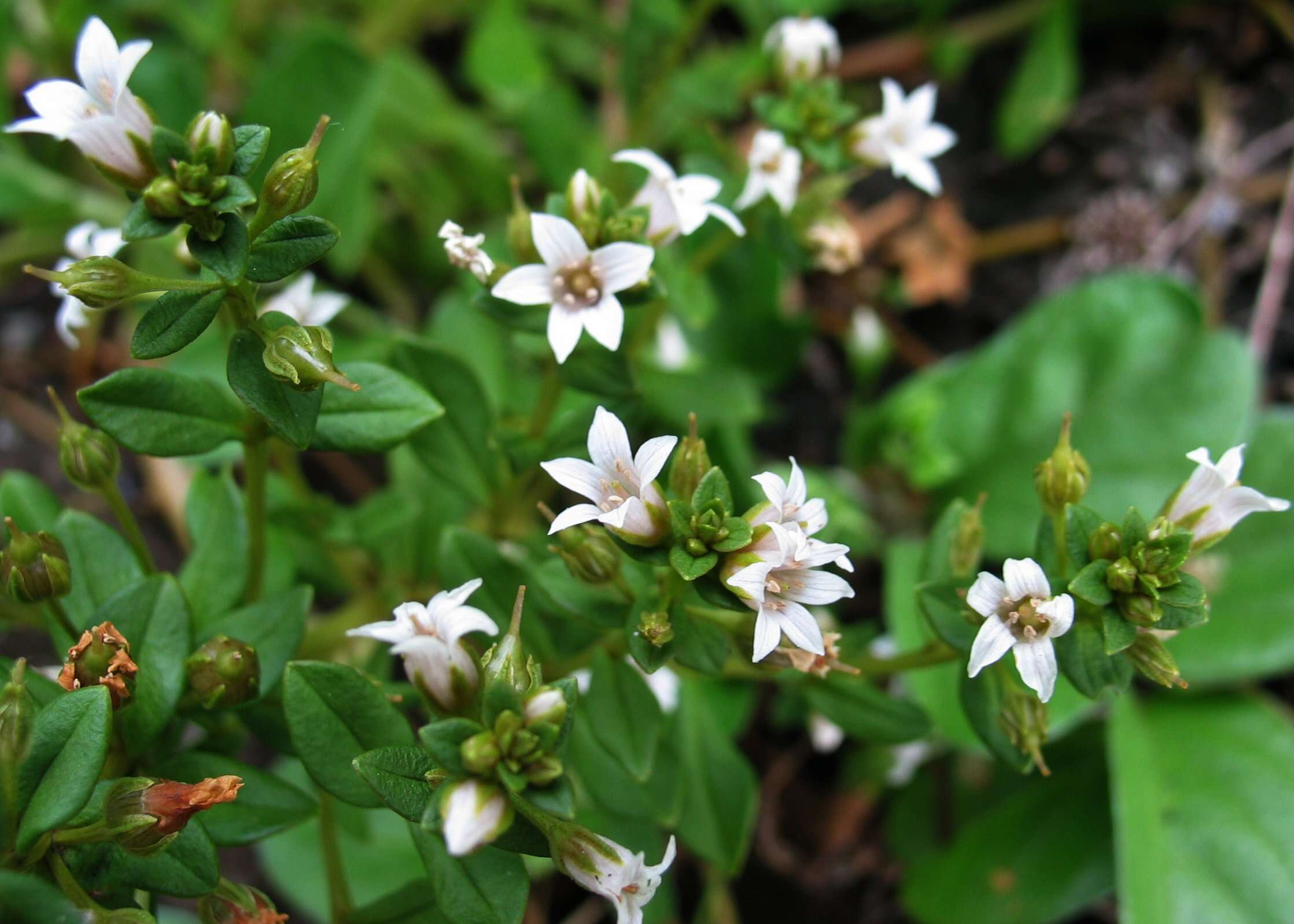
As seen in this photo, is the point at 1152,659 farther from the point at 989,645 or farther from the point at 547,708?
the point at 547,708

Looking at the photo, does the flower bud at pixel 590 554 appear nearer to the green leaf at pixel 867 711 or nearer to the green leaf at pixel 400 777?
the green leaf at pixel 400 777

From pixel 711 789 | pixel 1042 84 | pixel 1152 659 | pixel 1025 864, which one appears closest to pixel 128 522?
pixel 711 789

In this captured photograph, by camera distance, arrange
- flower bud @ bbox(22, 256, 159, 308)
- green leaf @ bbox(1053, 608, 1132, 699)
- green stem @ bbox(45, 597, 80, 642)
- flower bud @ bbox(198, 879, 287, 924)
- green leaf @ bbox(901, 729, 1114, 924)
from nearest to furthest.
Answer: flower bud @ bbox(22, 256, 159, 308), flower bud @ bbox(198, 879, 287, 924), green leaf @ bbox(1053, 608, 1132, 699), green stem @ bbox(45, 597, 80, 642), green leaf @ bbox(901, 729, 1114, 924)

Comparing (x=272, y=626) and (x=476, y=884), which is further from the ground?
(x=272, y=626)

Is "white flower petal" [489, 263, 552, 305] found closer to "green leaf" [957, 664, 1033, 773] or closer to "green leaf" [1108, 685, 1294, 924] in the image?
"green leaf" [957, 664, 1033, 773]

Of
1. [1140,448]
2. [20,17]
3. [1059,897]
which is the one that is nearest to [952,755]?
[1059,897]

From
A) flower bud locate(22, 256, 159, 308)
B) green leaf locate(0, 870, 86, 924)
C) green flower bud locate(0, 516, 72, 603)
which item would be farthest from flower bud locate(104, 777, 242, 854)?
flower bud locate(22, 256, 159, 308)
